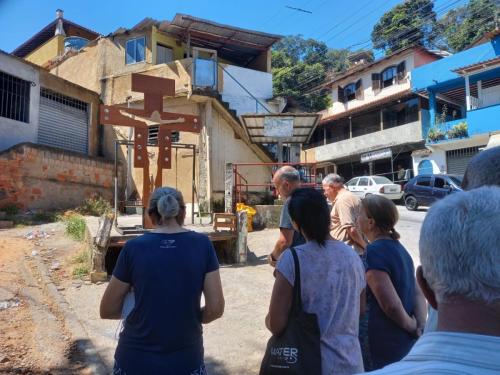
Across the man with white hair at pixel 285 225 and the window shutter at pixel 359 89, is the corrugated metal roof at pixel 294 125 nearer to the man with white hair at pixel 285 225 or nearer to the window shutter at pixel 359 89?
the man with white hair at pixel 285 225

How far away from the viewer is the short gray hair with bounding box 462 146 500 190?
155cm

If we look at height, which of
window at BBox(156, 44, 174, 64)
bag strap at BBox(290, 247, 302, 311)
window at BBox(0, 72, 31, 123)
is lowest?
bag strap at BBox(290, 247, 302, 311)

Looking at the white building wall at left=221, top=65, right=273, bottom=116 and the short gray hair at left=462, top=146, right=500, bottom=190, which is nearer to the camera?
the short gray hair at left=462, top=146, right=500, bottom=190

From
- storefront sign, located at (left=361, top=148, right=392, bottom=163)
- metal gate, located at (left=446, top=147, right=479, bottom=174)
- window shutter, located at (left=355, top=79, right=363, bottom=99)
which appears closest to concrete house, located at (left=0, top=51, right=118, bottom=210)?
storefront sign, located at (left=361, top=148, right=392, bottom=163)

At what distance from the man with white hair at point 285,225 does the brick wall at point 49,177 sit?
10864mm

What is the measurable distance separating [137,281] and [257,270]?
6.14m

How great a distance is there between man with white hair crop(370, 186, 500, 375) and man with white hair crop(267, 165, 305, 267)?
5.87 ft

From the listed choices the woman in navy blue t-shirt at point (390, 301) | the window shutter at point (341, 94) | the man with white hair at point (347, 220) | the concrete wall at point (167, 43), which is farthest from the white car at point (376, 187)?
the woman in navy blue t-shirt at point (390, 301)

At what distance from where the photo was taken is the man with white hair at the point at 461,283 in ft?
2.92

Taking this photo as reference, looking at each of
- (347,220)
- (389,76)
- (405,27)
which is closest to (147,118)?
(347,220)

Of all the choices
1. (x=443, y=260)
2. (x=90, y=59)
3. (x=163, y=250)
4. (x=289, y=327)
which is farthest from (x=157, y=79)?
(x=90, y=59)

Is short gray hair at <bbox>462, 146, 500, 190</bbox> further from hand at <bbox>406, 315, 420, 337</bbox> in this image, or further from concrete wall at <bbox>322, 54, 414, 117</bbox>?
concrete wall at <bbox>322, 54, 414, 117</bbox>

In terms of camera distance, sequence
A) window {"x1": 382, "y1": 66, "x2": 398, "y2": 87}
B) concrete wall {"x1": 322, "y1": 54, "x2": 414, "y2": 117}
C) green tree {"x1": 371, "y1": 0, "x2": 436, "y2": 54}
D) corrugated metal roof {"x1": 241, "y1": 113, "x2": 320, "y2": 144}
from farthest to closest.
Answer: green tree {"x1": 371, "y1": 0, "x2": 436, "y2": 54}
window {"x1": 382, "y1": 66, "x2": 398, "y2": 87}
concrete wall {"x1": 322, "y1": 54, "x2": 414, "y2": 117}
corrugated metal roof {"x1": 241, "y1": 113, "x2": 320, "y2": 144}

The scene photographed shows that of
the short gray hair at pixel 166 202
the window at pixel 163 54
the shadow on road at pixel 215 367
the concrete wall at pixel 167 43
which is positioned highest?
the concrete wall at pixel 167 43
